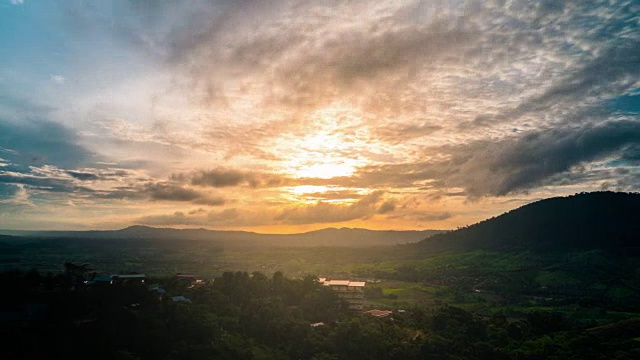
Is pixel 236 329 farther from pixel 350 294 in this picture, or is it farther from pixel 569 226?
pixel 569 226

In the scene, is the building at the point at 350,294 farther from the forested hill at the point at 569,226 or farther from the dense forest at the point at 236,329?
the forested hill at the point at 569,226

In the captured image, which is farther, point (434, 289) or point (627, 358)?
point (434, 289)

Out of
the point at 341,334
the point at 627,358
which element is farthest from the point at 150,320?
the point at 627,358

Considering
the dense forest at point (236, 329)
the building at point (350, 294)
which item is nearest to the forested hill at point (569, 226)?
the dense forest at point (236, 329)

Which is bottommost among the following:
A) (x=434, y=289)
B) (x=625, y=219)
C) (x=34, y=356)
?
(x=434, y=289)

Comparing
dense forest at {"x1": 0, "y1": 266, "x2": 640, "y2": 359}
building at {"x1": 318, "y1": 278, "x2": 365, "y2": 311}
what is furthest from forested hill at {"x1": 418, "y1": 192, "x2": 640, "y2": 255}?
building at {"x1": 318, "y1": 278, "x2": 365, "y2": 311}

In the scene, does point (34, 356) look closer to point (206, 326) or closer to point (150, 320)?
point (150, 320)

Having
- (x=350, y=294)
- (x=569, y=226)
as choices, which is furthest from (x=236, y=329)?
(x=569, y=226)

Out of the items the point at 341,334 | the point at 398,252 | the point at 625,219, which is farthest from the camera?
the point at 398,252
